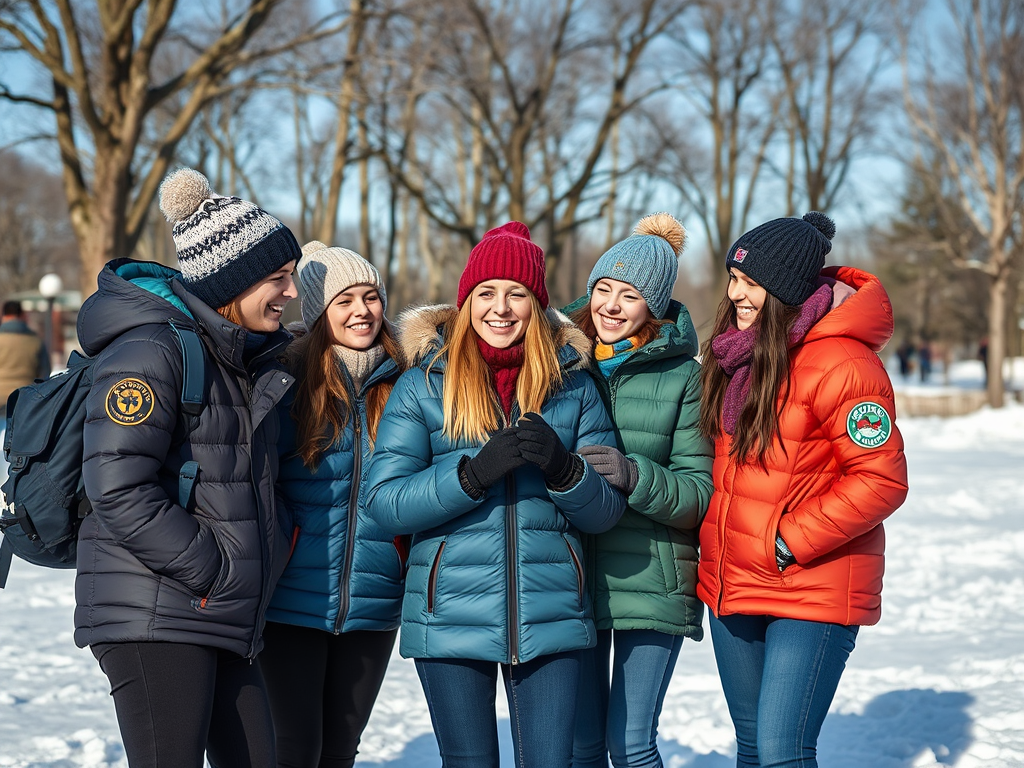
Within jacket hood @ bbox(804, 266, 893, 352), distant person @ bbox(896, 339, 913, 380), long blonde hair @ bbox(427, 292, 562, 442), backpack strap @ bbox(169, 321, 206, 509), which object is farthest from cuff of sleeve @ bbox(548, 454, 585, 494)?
distant person @ bbox(896, 339, 913, 380)

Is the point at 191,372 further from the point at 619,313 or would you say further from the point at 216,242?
the point at 619,313

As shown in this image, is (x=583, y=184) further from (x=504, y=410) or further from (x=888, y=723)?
(x=504, y=410)

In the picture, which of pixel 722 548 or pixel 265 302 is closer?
pixel 265 302

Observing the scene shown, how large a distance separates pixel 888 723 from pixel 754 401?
2.51 metres

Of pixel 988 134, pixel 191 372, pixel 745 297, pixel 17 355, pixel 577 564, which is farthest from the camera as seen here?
pixel 988 134

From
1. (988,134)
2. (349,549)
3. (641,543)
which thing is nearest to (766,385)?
(641,543)

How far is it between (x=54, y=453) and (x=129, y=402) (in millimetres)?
275

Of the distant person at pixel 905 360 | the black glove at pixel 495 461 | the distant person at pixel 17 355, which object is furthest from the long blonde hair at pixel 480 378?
the distant person at pixel 905 360

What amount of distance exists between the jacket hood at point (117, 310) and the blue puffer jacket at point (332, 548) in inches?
29.1

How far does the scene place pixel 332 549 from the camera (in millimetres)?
3162

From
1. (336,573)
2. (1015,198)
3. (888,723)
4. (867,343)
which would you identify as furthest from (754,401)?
(1015,198)

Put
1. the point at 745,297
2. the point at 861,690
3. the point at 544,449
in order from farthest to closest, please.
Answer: the point at 861,690, the point at 745,297, the point at 544,449

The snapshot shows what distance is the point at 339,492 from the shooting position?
10.5 ft

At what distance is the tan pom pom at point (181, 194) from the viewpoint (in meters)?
2.81
